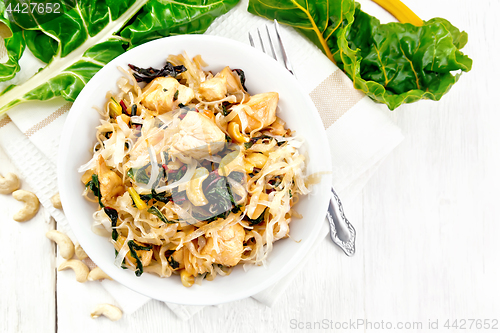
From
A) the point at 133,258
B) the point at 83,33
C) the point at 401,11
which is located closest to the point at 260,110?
the point at 133,258

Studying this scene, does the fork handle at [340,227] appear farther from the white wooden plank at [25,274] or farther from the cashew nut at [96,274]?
the white wooden plank at [25,274]

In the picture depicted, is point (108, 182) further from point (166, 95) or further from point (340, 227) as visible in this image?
point (340, 227)

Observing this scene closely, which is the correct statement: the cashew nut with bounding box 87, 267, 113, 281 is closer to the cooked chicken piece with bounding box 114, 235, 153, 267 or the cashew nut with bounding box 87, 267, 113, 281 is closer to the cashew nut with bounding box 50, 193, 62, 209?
the cashew nut with bounding box 50, 193, 62, 209

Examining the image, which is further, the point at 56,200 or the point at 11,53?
the point at 56,200

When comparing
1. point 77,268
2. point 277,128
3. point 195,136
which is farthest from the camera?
point 77,268

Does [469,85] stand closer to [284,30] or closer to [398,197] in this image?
[398,197]

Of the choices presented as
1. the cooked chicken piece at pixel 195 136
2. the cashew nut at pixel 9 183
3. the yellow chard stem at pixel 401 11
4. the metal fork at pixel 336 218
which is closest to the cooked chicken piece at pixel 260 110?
Answer: the cooked chicken piece at pixel 195 136
